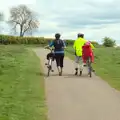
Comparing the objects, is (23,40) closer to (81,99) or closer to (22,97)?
(22,97)

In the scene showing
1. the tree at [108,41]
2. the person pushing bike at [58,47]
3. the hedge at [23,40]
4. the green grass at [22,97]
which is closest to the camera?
the green grass at [22,97]

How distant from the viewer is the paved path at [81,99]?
37.0ft

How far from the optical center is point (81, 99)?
530 inches

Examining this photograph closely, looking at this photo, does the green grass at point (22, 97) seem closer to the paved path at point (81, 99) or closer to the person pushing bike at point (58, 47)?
the paved path at point (81, 99)

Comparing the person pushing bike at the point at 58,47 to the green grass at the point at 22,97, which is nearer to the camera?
the green grass at the point at 22,97

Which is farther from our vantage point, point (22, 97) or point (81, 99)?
point (22, 97)

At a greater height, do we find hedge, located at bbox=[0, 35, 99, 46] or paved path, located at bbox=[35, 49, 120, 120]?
paved path, located at bbox=[35, 49, 120, 120]

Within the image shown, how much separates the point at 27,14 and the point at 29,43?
3393 cm

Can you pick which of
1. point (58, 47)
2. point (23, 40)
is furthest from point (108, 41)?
point (58, 47)

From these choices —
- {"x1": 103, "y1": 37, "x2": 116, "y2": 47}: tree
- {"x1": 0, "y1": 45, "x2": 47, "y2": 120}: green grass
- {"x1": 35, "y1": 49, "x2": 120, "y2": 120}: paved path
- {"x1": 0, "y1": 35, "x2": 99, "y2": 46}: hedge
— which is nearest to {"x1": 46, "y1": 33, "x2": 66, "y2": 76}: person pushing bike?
{"x1": 0, "y1": 45, "x2": 47, "y2": 120}: green grass

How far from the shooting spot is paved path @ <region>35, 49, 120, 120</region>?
37.0ft

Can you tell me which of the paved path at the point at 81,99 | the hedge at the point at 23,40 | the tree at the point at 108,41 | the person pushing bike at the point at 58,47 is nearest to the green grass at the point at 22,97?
the paved path at the point at 81,99

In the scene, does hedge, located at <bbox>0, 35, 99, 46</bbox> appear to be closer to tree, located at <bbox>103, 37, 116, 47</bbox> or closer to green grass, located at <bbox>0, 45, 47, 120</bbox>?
tree, located at <bbox>103, 37, 116, 47</bbox>

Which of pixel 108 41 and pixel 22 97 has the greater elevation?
pixel 22 97
